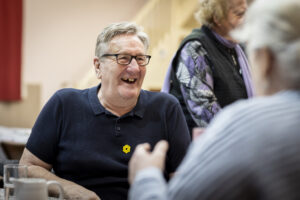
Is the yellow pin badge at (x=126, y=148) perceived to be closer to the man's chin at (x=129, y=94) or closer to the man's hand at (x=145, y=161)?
the man's chin at (x=129, y=94)

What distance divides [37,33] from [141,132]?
6059 millimetres

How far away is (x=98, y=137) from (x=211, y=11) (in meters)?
0.95

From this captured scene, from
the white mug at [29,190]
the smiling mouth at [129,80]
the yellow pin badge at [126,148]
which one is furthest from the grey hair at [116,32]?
the white mug at [29,190]

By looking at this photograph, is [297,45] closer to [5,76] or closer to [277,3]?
[277,3]

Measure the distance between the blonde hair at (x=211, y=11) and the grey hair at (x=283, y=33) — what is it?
1369mm

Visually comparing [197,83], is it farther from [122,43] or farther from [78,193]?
[78,193]

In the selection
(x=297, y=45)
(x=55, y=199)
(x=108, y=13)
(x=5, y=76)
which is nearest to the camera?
(x=297, y=45)

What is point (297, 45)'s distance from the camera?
1103 millimetres

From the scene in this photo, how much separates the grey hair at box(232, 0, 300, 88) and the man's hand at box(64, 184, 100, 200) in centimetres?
89

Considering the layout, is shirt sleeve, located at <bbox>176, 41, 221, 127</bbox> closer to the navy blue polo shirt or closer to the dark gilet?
the dark gilet

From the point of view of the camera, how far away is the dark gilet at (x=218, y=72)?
2441 millimetres

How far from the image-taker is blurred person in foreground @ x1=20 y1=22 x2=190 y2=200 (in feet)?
6.52

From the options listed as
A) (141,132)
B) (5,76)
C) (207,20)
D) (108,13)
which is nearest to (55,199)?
(141,132)

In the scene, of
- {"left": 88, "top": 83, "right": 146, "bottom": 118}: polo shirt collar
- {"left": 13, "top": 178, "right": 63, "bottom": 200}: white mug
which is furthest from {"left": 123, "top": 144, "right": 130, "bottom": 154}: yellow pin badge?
{"left": 13, "top": 178, "right": 63, "bottom": 200}: white mug
